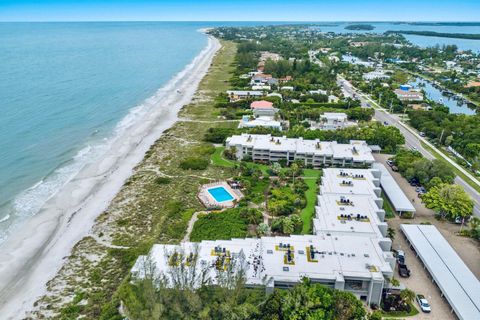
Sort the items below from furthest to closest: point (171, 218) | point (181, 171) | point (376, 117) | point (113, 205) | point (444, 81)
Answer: point (444, 81) → point (376, 117) → point (181, 171) → point (113, 205) → point (171, 218)

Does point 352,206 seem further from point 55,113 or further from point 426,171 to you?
point 55,113

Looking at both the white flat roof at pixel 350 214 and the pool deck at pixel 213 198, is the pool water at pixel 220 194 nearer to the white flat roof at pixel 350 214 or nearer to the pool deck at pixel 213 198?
the pool deck at pixel 213 198

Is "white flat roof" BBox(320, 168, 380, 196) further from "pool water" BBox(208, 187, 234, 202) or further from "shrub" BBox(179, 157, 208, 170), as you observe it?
"shrub" BBox(179, 157, 208, 170)

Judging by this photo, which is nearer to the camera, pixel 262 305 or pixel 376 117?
pixel 262 305

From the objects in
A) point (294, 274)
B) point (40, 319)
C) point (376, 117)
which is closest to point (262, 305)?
point (294, 274)

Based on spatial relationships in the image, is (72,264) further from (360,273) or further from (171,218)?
(360,273)

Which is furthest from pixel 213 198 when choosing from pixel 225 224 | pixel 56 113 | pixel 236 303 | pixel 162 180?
pixel 56 113

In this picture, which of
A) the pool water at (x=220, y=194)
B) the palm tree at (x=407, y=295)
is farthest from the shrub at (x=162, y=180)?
the palm tree at (x=407, y=295)
